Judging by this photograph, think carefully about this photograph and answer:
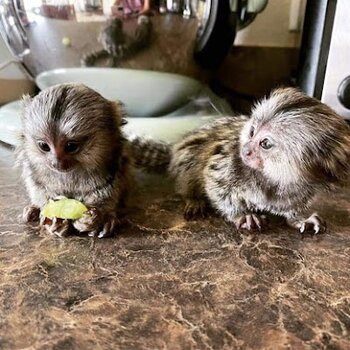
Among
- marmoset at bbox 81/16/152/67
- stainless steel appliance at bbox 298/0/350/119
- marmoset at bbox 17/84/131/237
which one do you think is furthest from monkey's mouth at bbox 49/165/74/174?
stainless steel appliance at bbox 298/0/350/119

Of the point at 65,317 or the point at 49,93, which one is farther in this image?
the point at 49,93

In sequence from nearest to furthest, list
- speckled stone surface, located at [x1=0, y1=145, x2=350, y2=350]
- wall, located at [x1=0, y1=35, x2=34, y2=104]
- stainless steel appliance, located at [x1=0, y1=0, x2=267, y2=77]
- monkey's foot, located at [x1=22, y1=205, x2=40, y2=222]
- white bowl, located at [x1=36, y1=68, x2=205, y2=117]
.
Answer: speckled stone surface, located at [x1=0, y1=145, x2=350, y2=350]
monkey's foot, located at [x1=22, y1=205, x2=40, y2=222]
stainless steel appliance, located at [x1=0, y1=0, x2=267, y2=77]
white bowl, located at [x1=36, y1=68, x2=205, y2=117]
wall, located at [x1=0, y1=35, x2=34, y2=104]

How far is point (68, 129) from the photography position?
0.86 meters

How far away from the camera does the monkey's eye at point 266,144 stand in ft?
2.92

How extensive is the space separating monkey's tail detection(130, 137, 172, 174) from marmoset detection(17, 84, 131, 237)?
0.61 ft

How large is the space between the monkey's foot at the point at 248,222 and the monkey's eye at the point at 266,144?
142 millimetres

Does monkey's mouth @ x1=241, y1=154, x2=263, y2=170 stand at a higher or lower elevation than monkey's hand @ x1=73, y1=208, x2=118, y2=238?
higher

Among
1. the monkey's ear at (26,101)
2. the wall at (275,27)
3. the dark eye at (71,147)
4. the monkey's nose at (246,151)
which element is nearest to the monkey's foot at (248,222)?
the monkey's nose at (246,151)

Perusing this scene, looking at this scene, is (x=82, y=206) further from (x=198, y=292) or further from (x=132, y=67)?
(x=132, y=67)

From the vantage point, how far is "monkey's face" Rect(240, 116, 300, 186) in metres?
0.87

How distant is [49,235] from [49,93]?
25cm

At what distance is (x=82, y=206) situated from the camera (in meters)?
0.91

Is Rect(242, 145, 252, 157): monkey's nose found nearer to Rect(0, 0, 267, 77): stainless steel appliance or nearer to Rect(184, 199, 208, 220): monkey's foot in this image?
Rect(184, 199, 208, 220): monkey's foot

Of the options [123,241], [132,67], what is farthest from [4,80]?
[123,241]
